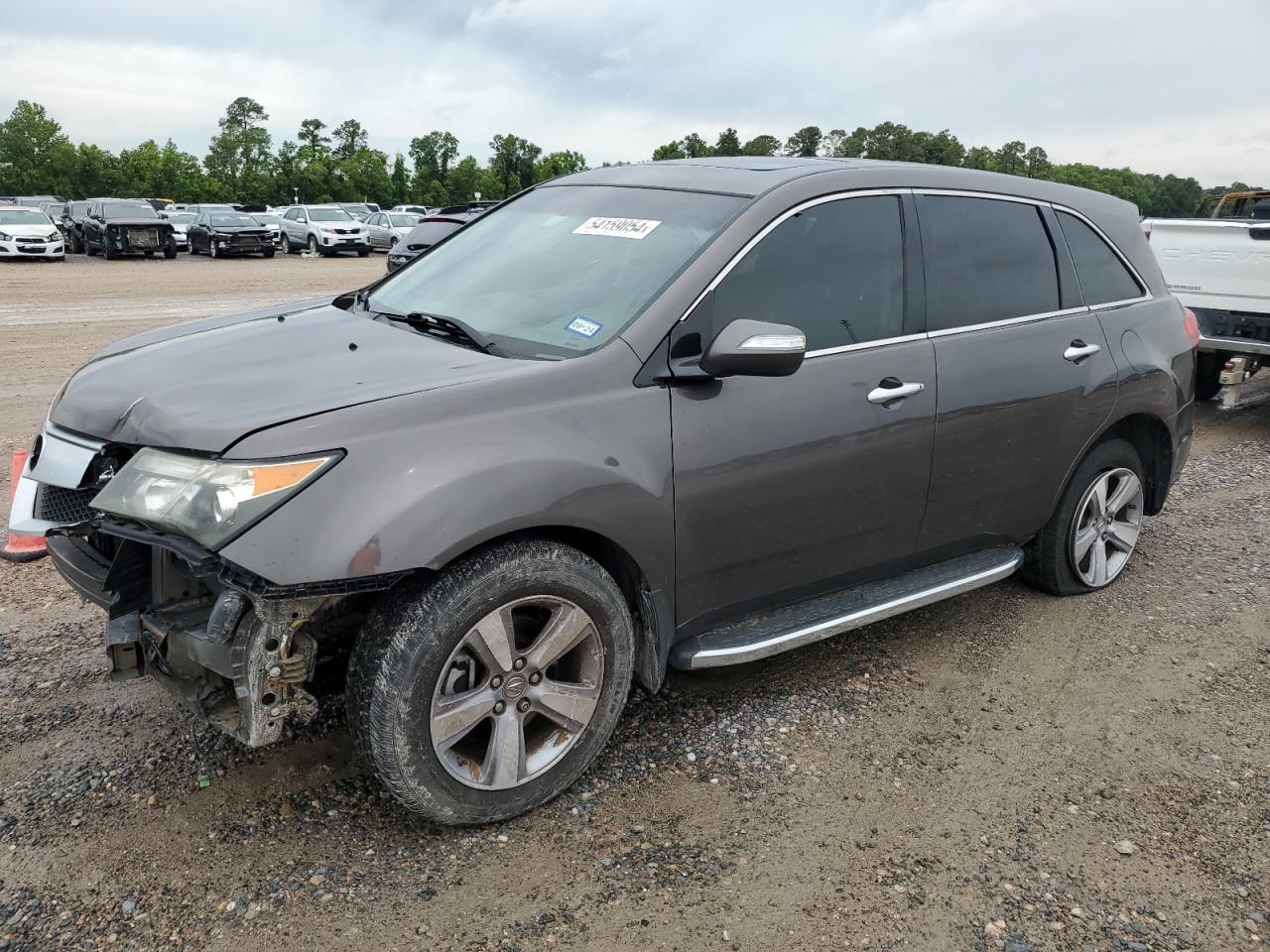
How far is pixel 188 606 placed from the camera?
273 cm

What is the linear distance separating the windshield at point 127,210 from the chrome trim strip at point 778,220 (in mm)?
28951

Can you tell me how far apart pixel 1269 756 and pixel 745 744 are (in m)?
1.80

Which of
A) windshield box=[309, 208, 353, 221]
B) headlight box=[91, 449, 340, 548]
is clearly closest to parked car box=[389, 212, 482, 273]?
headlight box=[91, 449, 340, 548]

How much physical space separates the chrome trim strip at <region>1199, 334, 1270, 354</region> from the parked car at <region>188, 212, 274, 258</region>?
27.2 m

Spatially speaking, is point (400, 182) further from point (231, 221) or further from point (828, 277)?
point (828, 277)

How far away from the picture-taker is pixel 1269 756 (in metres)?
3.49

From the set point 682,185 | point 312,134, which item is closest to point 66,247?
point 682,185

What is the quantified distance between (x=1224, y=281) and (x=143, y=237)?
2725 cm

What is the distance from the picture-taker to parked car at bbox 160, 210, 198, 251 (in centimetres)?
3328

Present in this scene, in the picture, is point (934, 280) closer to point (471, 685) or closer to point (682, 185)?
point (682, 185)

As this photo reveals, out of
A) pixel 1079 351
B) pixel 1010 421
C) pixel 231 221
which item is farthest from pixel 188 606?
pixel 231 221

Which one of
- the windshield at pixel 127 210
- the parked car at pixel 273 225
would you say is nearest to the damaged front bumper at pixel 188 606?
the windshield at pixel 127 210

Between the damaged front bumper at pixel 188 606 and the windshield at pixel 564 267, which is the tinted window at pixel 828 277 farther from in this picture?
the damaged front bumper at pixel 188 606

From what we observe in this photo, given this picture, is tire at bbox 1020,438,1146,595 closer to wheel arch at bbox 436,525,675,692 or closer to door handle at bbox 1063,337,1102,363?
door handle at bbox 1063,337,1102,363
